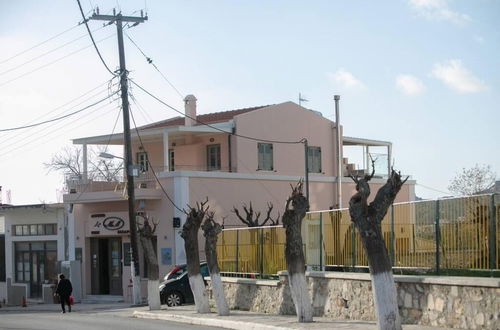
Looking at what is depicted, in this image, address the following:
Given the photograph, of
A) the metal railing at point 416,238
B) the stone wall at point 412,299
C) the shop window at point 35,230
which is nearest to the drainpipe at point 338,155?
the shop window at point 35,230

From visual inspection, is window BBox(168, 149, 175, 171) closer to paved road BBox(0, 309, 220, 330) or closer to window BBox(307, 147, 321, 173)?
window BBox(307, 147, 321, 173)

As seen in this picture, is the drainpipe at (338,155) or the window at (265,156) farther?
the drainpipe at (338,155)

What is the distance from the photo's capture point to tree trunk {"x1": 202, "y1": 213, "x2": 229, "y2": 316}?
23.2 m

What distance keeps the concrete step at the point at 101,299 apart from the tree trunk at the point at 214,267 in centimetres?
1427

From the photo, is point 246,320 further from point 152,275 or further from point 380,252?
point 152,275

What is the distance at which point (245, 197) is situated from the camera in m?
39.2

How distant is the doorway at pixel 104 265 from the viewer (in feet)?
129

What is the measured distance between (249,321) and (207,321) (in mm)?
1700

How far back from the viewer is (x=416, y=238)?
59.4 ft

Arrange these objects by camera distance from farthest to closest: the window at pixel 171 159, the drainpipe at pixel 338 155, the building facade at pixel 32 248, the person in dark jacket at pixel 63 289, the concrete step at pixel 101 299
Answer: the drainpipe at pixel 338 155 → the window at pixel 171 159 → the building facade at pixel 32 248 → the concrete step at pixel 101 299 → the person in dark jacket at pixel 63 289

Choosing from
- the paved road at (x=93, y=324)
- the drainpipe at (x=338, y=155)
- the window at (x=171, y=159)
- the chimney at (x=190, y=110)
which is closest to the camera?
the paved road at (x=93, y=324)

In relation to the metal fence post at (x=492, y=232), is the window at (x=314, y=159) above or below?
above

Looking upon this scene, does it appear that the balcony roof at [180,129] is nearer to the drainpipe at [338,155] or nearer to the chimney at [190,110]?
the chimney at [190,110]

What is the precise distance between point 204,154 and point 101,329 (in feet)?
69.8
